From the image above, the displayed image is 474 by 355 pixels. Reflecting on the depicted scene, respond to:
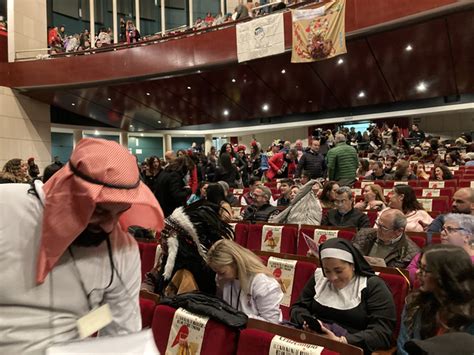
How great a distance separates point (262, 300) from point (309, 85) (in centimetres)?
1179

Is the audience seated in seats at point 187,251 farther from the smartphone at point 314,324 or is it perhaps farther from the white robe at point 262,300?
the smartphone at point 314,324

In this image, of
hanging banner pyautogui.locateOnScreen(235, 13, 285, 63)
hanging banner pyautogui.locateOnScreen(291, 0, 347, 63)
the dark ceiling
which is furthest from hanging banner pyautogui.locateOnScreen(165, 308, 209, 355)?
the dark ceiling

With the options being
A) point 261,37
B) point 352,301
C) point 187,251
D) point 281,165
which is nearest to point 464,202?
point 352,301

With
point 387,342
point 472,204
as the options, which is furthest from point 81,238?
point 472,204

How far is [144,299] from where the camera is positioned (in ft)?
7.86

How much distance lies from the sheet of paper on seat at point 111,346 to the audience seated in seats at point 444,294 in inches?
46.0

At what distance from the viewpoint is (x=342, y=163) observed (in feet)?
20.6

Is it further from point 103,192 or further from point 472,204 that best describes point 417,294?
point 472,204

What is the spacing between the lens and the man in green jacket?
20.5 feet

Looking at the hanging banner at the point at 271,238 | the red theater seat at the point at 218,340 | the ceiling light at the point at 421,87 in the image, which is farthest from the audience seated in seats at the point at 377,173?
the red theater seat at the point at 218,340

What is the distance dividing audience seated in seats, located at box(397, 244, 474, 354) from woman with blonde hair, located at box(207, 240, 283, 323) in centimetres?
81

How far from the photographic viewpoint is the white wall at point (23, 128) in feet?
41.9

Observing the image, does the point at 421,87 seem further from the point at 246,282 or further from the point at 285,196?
the point at 246,282

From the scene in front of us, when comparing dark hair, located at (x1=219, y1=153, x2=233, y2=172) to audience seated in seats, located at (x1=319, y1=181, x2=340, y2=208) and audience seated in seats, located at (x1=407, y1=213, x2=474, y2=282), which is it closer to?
audience seated in seats, located at (x1=319, y1=181, x2=340, y2=208)
